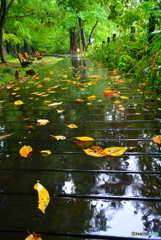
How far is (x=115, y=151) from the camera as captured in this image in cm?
156

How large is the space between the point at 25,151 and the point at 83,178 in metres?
0.64

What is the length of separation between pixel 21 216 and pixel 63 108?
194 centimetres

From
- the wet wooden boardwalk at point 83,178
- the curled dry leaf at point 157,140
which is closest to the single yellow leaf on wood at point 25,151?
the wet wooden boardwalk at point 83,178

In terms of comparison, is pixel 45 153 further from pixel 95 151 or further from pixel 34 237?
pixel 34 237

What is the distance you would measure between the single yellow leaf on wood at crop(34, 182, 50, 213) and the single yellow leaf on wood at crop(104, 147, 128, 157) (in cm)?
60

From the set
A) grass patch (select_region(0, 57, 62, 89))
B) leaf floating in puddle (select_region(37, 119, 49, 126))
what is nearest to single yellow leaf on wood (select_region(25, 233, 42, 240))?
leaf floating in puddle (select_region(37, 119, 49, 126))

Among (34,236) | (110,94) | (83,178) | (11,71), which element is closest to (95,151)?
(83,178)

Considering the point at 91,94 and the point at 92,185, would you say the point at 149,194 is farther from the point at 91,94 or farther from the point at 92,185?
the point at 91,94

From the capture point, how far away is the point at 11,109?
294 centimetres

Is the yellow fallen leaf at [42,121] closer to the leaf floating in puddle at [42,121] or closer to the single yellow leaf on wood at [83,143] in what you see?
the leaf floating in puddle at [42,121]

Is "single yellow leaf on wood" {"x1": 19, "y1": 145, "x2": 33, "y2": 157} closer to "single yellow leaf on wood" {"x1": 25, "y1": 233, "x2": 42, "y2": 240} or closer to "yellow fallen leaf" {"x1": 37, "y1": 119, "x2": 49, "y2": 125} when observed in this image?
"yellow fallen leaf" {"x1": 37, "y1": 119, "x2": 49, "y2": 125}

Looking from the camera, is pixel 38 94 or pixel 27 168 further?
pixel 38 94

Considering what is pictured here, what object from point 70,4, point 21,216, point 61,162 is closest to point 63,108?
point 61,162

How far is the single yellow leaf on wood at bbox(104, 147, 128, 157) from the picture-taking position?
1.53 m
